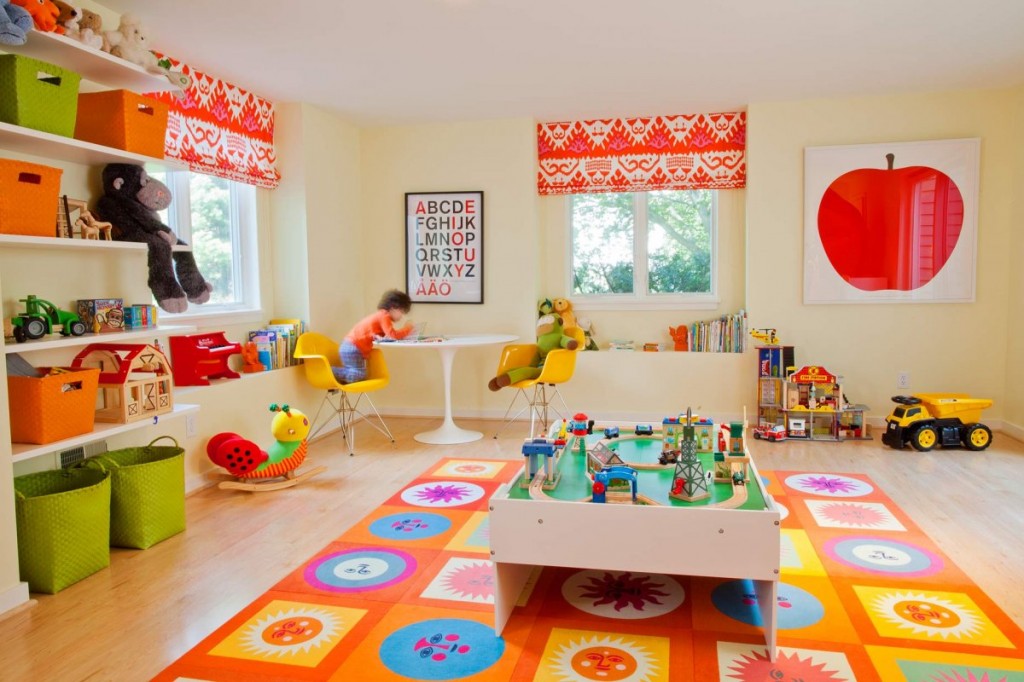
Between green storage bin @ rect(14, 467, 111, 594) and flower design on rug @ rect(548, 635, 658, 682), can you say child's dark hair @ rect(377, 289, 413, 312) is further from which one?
flower design on rug @ rect(548, 635, 658, 682)

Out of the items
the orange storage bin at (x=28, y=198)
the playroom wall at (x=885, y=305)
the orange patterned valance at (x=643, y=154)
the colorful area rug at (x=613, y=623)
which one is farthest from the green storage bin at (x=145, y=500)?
the playroom wall at (x=885, y=305)

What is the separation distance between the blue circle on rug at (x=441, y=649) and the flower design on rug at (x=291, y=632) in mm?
211

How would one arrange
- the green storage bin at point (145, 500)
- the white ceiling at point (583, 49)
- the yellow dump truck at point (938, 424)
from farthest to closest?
the yellow dump truck at point (938, 424) → the white ceiling at point (583, 49) → the green storage bin at point (145, 500)

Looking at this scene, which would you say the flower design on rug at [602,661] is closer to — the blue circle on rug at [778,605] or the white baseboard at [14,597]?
the blue circle on rug at [778,605]

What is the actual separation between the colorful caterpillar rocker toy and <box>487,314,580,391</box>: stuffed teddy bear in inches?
56.0

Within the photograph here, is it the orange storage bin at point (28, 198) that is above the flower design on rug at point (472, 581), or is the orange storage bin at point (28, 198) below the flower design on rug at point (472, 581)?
above

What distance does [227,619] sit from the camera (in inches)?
92.4

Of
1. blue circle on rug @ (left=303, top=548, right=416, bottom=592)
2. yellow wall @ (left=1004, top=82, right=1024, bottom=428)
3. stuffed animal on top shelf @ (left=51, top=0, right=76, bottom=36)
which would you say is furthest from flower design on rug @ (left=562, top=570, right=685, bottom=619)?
yellow wall @ (left=1004, top=82, right=1024, bottom=428)

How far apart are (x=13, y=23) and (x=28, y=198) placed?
22.3 inches

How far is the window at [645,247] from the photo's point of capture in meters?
5.55

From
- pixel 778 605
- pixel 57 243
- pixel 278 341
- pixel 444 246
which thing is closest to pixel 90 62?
pixel 57 243

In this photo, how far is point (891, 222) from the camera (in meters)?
4.97

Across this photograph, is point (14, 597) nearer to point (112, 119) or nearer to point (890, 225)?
point (112, 119)

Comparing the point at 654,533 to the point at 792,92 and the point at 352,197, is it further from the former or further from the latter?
the point at 352,197
